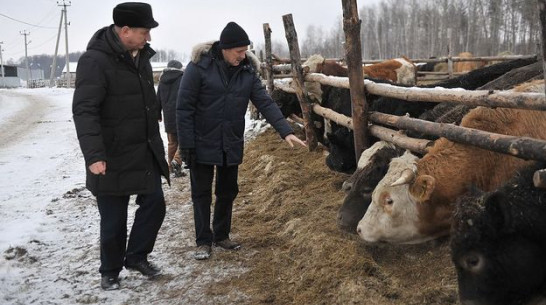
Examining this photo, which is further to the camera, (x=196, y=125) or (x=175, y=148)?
(x=175, y=148)

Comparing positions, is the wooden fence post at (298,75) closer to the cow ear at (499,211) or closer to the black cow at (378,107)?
the black cow at (378,107)

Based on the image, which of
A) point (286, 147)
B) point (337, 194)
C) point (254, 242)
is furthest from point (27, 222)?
point (286, 147)

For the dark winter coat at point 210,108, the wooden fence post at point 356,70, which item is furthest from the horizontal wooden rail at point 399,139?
the dark winter coat at point 210,108

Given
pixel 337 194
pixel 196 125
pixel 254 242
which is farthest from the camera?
pixel 337 194

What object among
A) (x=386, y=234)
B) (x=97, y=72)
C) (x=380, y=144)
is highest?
(x=97, y=72)

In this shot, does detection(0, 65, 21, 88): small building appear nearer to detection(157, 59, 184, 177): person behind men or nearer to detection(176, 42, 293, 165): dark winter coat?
detection(157, 59, 184, 177): person behind men

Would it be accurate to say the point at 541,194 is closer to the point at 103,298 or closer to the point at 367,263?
the point at 367,263

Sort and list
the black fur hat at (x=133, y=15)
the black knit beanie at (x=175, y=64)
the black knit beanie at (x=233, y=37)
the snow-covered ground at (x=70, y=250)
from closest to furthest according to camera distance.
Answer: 1. the black fur hat at (x=133, y=15)
2. the snow-covered ground at (x=70, y=250)
3. the black knit beanie at (x=233, y=37)
4. the black knit beanie at (x=175, y=64)

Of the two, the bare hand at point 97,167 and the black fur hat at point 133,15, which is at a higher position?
the black fur hat at point 133,15

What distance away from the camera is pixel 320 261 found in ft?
13.4

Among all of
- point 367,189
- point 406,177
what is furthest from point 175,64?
point 406,177

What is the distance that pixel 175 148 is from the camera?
8367mm

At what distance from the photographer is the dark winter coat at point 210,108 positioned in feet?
14.7

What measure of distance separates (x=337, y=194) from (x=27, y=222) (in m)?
3.67
